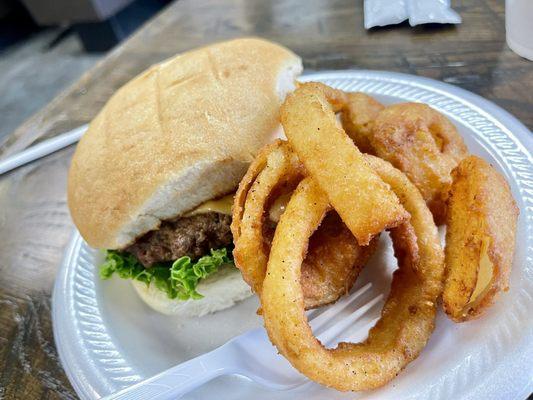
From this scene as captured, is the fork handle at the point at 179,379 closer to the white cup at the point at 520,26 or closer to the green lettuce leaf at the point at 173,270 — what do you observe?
the green lettuce leaf at the point at 173,270

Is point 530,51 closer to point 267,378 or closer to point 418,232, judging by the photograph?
point 418,232

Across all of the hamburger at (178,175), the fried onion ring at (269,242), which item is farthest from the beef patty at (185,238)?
the fried onion ring at (269,242)

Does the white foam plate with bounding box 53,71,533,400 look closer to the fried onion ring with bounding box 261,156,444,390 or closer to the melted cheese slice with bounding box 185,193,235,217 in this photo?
the fried onion ring with bounding box 261,156,444,390

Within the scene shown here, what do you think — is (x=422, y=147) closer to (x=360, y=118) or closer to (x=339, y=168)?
(x=360, y=118)

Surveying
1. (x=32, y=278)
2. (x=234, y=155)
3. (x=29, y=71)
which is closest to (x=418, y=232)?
(x=234, y=155)

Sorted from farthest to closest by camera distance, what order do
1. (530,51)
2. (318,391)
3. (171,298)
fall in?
(530,51) < (171,298) < (318,391)

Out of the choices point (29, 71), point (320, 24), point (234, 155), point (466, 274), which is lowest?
point (29, 71)
